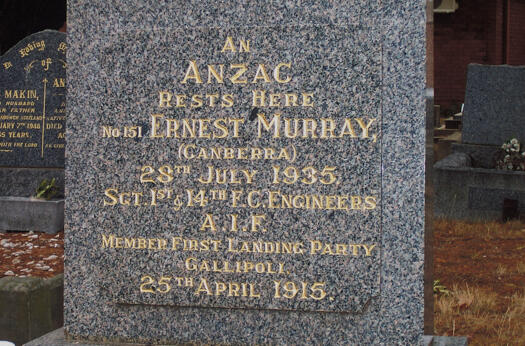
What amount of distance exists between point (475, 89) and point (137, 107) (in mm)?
6181

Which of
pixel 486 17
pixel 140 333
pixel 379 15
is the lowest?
pixel 140 333

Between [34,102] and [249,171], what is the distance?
5.51m

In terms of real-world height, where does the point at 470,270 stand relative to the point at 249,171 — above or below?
below

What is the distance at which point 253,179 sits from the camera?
9.59 feet

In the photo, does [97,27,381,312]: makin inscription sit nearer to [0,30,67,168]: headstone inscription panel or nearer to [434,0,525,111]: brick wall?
[0,30,67,168]: headstone inscription panel

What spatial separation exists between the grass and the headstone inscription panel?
4100mm

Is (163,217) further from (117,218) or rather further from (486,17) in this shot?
(486,17)

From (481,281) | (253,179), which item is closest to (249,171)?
(253,179)

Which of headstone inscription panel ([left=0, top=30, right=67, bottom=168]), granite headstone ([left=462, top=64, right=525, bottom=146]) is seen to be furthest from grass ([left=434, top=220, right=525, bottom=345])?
headstone inscription panel ([left=0, top=30, right=67, bottom=168])

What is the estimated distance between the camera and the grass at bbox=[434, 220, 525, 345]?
432cm

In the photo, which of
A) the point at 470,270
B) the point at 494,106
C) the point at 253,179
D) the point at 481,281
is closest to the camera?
the point at 253,179

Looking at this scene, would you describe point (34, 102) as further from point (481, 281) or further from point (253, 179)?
point (253, 179)

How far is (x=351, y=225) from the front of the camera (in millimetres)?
2854

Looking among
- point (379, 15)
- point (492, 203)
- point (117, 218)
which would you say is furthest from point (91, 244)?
point (492, 203)
